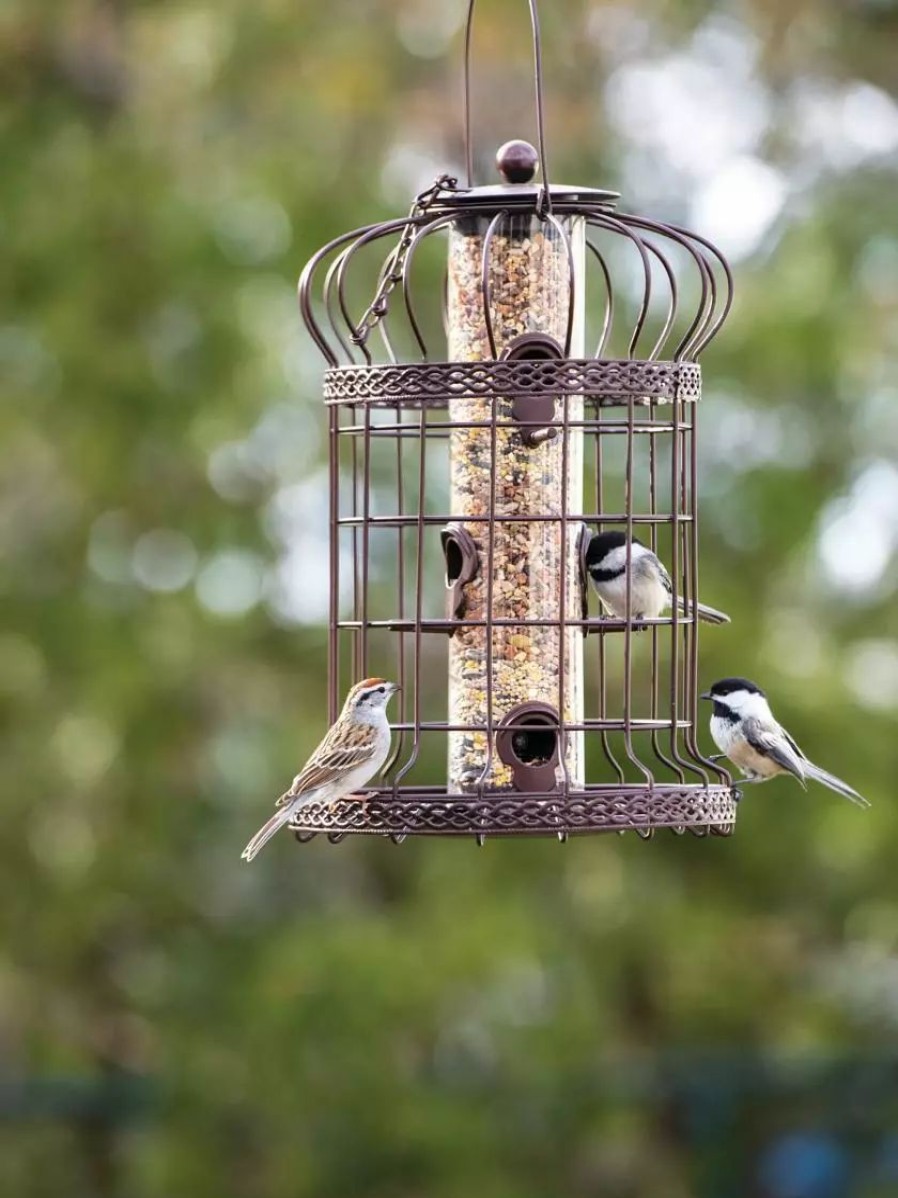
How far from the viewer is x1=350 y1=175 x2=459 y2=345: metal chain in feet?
22.4

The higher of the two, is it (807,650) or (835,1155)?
(807,650)

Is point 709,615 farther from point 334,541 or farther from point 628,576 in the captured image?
point 334,541

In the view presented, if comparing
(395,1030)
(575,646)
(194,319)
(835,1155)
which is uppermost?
(194,319)

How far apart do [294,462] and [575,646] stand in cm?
652

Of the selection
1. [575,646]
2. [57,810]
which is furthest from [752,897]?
[575,646]

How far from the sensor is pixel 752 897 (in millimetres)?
14383

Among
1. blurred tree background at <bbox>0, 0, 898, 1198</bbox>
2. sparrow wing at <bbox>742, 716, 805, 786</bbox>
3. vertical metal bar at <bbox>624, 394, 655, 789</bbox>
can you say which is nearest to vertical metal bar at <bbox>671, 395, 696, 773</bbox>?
vertical metal bar at <bbox>624, 394, 655, 789</bbox>

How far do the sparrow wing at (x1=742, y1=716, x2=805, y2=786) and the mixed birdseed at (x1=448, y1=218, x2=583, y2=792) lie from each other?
74cm

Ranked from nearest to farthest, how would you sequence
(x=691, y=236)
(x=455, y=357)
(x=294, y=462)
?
(x=691, y=236) < (x=455, y=357) < (x=294, y=462)

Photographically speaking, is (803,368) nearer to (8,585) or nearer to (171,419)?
(171,419)

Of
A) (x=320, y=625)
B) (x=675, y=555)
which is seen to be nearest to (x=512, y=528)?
(x=675, y=555)

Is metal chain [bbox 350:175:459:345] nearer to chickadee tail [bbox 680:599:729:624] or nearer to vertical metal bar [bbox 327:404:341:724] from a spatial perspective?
vertical metal bar [bbox 327:404:341:724]

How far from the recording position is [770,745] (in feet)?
25.9

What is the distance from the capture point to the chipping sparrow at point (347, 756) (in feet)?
22.8
